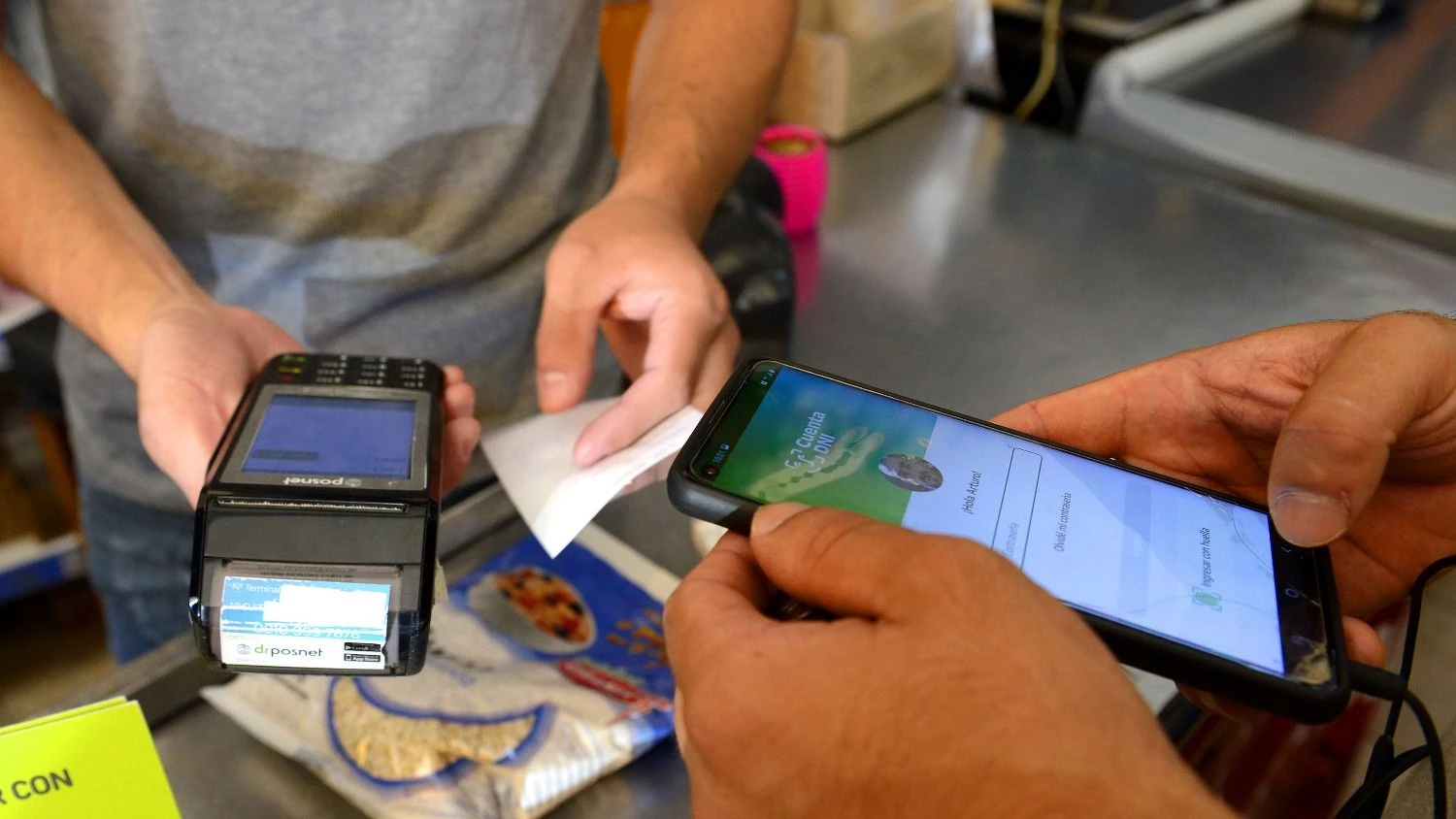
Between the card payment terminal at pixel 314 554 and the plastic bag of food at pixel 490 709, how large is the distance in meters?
0.10

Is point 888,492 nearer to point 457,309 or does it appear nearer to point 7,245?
point 457,309

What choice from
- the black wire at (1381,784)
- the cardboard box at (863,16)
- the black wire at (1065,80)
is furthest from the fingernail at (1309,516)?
the black wire at (1065,80)

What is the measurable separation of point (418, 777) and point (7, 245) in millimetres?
533

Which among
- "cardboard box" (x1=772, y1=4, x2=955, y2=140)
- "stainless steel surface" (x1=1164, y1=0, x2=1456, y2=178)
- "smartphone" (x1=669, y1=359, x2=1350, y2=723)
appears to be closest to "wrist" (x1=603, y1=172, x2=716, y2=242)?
"smartphone" (x1=669, y1=359, x2=1350, y2=723)

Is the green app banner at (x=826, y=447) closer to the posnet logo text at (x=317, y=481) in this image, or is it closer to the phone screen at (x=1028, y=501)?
the phone screen at (x=1028, y=501)

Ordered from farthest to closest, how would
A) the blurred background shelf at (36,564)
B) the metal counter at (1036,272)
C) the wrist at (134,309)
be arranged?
the blurred background shelf at (36,564) → the metal counter at (1036,272) → the wrist at (134,309)

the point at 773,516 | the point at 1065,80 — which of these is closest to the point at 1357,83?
the point at 1065,80

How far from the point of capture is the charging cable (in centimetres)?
44

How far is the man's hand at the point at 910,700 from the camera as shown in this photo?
0.37 m

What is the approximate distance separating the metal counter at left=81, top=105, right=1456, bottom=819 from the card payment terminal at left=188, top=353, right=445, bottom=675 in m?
0.27

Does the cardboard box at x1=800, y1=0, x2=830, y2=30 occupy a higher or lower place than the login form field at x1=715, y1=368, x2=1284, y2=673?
lower

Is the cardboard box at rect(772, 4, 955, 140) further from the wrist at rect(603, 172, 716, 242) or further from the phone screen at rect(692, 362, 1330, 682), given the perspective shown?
the phone screen at rect(692, 362, 1330, 682)

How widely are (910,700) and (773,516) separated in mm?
119

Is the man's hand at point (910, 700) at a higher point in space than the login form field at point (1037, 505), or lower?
higher
